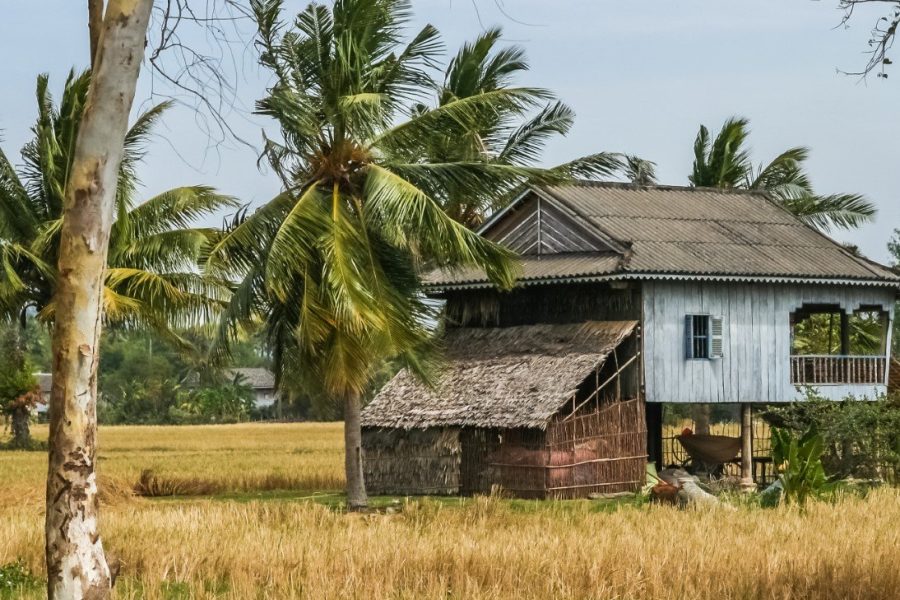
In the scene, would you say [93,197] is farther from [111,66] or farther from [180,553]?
[180,553]

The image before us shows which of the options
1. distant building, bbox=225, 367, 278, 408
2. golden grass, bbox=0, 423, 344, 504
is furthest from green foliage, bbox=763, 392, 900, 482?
distant building, bbox=225, 367, 278, 408

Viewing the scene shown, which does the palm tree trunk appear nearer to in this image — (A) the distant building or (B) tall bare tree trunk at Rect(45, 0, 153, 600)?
→ (B) tall bare tree trunk at Rect(45, 0, 153, 600)

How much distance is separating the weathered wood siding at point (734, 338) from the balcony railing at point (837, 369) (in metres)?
0.21

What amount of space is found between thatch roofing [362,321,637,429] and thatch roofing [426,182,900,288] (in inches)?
38.8

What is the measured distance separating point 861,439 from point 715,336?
110 inches

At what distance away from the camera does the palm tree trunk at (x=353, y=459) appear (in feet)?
69.0

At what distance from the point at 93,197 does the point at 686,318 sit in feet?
52.9

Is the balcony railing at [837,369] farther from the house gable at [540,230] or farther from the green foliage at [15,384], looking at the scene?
the green foliage at [15,384]

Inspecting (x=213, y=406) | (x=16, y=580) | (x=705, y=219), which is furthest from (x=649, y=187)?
(x=213, y=406)

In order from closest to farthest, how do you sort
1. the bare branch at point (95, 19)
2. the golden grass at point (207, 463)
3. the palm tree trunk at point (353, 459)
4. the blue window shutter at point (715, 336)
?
1. the bare branch at point (95, 19)
2. the palm tree trunk at point (353, 459)
3. the blue window shutter at point (715, 336)
4. the golden grass at point (207, 463)

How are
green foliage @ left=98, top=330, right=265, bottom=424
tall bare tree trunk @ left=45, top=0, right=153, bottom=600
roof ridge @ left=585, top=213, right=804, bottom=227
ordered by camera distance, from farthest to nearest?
green foliage @ left=98, top=330, right=265, bottom=424 → roof ridge @ left=585, top=213, right=804, bottom=227 → tall bare tree trunk @ left=45, top=0, right=153, bottom=600

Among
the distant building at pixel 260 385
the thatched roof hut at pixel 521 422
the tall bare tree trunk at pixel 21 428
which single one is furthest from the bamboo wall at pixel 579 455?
the distant building at pixel 260 385

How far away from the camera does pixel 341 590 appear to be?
1027 centimetres

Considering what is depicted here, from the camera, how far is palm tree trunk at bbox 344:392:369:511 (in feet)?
69.0
